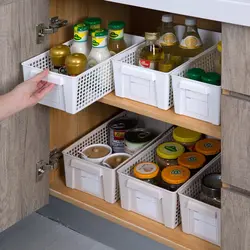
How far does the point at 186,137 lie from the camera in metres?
2.26

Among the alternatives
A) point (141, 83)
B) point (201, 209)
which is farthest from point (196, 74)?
point (201, 209)

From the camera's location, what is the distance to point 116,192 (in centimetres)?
223

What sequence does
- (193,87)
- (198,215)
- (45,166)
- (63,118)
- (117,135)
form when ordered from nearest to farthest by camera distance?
1. (193,87)
2. (198,215)
3. (45,166)
4. (63,118)
5. (117,135)

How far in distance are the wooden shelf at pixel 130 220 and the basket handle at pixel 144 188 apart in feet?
0.36

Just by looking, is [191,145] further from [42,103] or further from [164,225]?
[42,103]

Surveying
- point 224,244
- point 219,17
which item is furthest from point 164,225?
point 219,17

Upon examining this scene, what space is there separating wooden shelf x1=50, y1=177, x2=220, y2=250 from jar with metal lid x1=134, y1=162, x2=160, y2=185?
124 millimetres

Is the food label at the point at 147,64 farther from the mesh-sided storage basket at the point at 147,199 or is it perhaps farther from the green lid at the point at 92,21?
the mesh-sided storage basket at the point at 147,199

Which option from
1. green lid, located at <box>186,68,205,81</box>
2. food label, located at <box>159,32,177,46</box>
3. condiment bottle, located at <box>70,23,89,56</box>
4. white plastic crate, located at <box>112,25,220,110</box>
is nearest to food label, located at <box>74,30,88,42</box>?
condiment bottle, located at <box>70,23,89,56</box>

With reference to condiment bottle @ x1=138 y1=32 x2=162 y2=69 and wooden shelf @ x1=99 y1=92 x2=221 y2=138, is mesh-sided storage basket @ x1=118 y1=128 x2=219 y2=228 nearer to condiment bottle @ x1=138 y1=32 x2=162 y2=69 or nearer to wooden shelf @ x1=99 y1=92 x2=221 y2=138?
wooden shelf @ x1=99 y1=92 x2=221 y2=138

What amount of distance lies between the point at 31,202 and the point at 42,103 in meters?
0.35

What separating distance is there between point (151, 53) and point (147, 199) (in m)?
0.46

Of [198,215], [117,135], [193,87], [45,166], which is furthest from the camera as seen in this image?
[117,135]

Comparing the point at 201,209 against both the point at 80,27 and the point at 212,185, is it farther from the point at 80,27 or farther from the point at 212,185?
the point at 80,27
